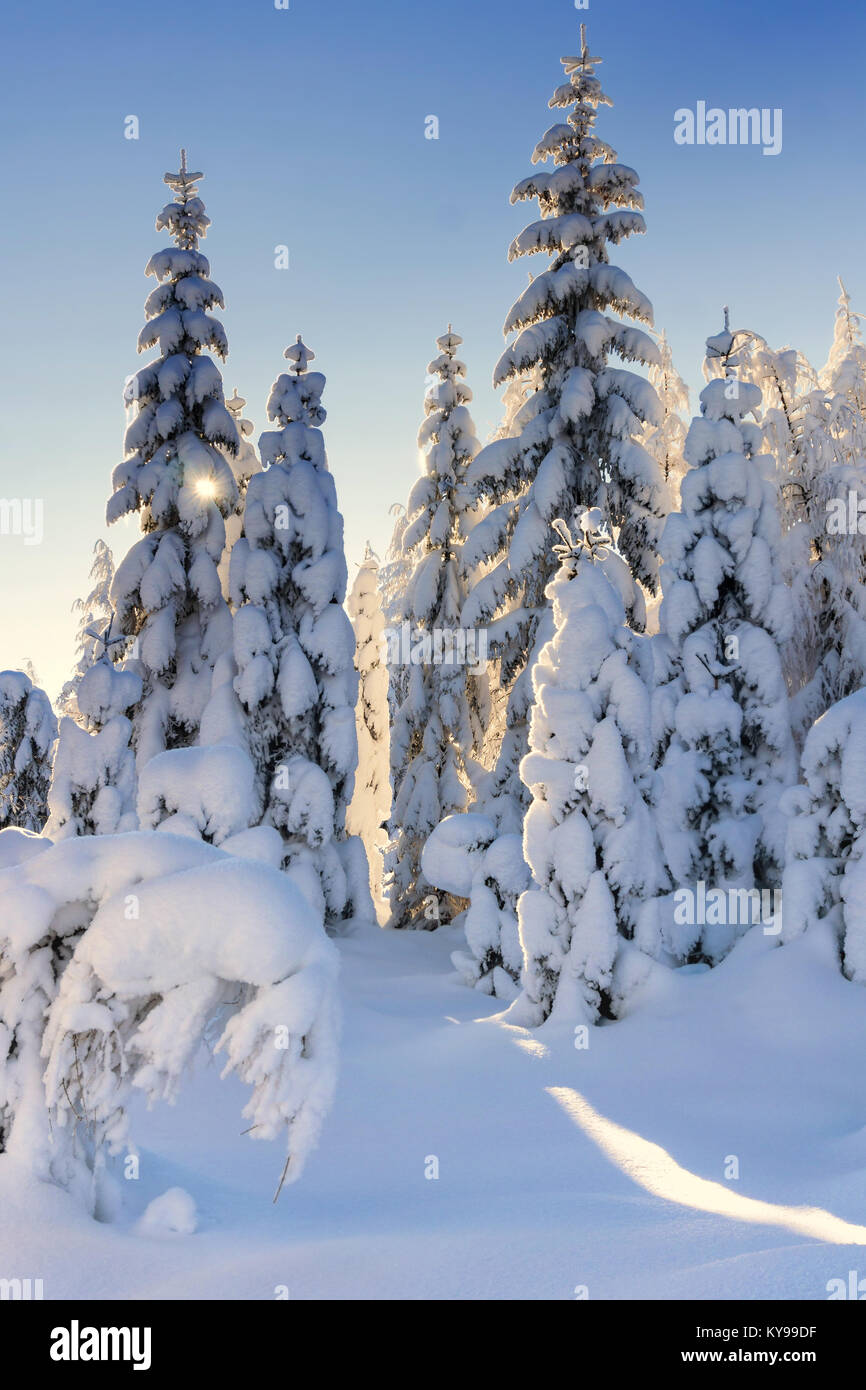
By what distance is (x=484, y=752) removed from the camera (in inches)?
814

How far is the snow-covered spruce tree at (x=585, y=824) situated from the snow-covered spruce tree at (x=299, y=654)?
5832 millimetres

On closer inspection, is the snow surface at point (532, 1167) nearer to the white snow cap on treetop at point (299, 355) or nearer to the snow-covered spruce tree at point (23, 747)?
the snow-covered spruce tree at point (23, 747)

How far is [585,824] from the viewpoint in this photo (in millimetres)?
10766

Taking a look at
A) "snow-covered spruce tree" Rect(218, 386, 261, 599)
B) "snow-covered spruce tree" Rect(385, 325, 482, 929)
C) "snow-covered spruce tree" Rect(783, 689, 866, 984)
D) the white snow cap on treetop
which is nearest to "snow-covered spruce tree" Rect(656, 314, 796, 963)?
"snow-covered spruce tree" Rect(783, 689, 866, 984)

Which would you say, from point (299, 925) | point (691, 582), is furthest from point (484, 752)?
point (299, 925)

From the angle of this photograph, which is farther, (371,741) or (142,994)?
(371,741)

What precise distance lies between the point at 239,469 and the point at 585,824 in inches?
536

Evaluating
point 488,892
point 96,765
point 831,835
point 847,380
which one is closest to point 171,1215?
point 831,835

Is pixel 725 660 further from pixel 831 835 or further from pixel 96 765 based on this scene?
pixel 96 765

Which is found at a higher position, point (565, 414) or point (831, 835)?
point (565, 414)

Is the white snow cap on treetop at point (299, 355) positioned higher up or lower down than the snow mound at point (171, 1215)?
higher up

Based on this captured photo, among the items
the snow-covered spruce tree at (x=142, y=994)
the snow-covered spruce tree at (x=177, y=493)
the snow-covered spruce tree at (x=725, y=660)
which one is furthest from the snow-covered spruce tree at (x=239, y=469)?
the snow-covered spruce tree at (x=142, y=994)

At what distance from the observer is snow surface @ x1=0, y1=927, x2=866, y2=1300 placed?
4145 millimetres

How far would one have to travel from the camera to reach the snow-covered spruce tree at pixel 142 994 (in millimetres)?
4031
